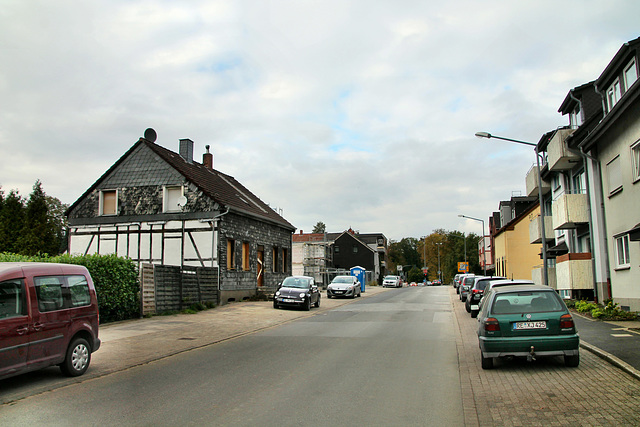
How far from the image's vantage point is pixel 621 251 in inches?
749

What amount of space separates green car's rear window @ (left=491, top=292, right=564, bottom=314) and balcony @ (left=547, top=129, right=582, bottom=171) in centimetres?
1588

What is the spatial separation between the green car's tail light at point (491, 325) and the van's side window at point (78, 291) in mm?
7027

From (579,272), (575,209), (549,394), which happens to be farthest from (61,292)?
(575,209)

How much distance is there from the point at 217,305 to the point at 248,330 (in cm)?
947

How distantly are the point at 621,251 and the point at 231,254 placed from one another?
18026 mm

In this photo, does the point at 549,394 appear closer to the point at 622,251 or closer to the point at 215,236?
the point at 622,251

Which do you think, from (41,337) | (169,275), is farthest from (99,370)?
(169,275)

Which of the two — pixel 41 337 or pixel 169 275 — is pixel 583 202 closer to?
pixel 169 275

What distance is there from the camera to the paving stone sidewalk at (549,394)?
6.06m

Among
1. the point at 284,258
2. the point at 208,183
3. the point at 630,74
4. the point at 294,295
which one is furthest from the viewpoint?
the point at 284,258

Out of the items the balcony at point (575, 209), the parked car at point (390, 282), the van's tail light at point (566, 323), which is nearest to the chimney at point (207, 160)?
the balcony at point (575, 209)

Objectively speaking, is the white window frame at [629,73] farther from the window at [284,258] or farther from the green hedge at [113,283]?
the window at [284,258]

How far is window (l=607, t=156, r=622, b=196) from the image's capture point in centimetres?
1820

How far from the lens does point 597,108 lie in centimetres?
2267
